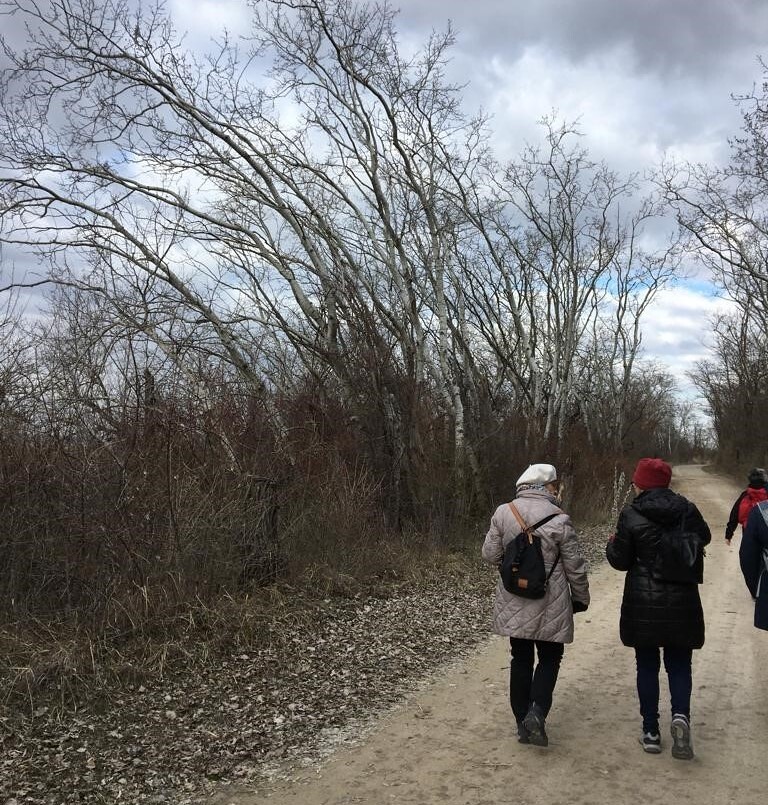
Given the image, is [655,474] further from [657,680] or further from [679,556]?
[657,680]

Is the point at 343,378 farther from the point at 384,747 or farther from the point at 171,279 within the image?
the point at 384,747

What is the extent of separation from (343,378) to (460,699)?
23.4 feet

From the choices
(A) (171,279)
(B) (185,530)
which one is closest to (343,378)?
(A) (171,279)

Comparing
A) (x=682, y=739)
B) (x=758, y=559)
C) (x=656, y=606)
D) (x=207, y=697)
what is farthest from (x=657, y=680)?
(x=207, y=697)

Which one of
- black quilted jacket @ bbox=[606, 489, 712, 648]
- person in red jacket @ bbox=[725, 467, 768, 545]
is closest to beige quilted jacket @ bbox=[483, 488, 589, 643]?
black quilted jacket @ bbox=[606, 489, 712, 648]

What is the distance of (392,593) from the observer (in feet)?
28.2

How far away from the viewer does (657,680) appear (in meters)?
4.15

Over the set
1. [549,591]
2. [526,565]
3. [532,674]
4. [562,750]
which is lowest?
[562,750]

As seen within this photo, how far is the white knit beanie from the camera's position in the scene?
448 cm

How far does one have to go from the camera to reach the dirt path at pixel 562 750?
3725 millimetres

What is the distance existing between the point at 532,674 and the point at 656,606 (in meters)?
0.94

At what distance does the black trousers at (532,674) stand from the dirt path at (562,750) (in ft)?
0.90

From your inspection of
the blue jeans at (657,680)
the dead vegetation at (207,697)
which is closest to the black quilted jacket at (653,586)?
the blue jeans at (657,680)

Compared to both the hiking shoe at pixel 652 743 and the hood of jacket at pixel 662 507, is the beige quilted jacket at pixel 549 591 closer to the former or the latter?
the hood of jacket at pixel 662 507
